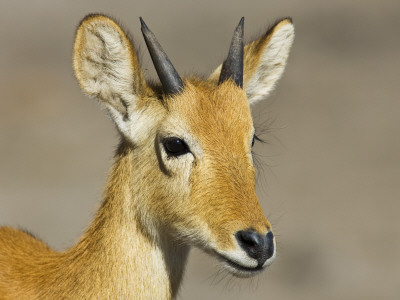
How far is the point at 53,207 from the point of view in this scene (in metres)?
18.5

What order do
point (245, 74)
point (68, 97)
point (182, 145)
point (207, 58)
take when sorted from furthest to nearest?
point (207, 58), point (68, 97), point (245, 74), point (182, 145)

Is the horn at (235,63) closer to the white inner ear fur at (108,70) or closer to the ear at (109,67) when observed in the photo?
the ear at (109,67)

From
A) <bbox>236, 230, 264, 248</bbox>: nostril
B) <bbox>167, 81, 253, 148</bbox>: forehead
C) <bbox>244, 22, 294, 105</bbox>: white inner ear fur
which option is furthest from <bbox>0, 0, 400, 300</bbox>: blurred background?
<bbox>236, 230, 264, 248</bbox>: nostril

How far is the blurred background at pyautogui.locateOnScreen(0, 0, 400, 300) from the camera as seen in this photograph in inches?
661

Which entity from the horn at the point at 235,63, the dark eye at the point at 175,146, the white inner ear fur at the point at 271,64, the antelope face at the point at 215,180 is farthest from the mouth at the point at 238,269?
the white inner ear fur at the point at 271,64

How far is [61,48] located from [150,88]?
1794cm

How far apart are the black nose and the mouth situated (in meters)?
0.10

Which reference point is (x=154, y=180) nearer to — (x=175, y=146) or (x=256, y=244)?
(x=175, y=146)

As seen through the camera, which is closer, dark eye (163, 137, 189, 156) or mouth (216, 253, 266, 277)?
mouth (216, 253, 266, 277)

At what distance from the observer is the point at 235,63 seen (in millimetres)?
8500

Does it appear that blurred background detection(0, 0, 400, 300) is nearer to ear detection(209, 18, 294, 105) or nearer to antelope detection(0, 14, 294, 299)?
ear detection(209, 18, 294, 105)

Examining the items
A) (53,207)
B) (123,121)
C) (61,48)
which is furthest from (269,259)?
(61,48)

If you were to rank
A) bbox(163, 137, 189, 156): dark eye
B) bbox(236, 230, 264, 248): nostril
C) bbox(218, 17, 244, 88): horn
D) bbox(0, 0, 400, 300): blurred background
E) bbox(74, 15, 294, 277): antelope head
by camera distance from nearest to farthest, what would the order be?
1. bbox(236, 230, 264, 248): nostril
2. bbox(74, 15, 294, 277): antelope head
3. bbox(163, 137, 189, 156): dark eye
4. bbox(218, 17, 244, 88): horn
5. bbox(0, 0, 400, 300): blurred background

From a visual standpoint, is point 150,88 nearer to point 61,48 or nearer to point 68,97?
point 68,97
